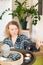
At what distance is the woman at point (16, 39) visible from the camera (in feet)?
6.27

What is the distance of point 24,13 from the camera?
6.41ft

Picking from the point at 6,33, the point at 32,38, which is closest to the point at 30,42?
the point at 32,38

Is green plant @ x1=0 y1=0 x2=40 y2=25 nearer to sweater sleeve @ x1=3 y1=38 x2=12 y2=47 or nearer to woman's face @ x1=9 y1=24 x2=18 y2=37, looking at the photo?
woman's face @ x1=9 y1=24 x2=18 y2=37

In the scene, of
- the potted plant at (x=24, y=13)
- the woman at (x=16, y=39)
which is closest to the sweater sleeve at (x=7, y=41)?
the woman at (x=16, y=39)

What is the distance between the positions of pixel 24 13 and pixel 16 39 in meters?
0.28

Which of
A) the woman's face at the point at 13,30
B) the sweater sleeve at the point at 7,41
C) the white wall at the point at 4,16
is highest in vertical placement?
the white wall at the point at 4,16

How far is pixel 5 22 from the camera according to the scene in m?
1.95

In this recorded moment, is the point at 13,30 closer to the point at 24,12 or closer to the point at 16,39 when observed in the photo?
the point at 16,39

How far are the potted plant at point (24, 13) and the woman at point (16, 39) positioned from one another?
0.24 ft

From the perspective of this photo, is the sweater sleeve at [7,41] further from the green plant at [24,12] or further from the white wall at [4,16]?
the green plant at [24,12]

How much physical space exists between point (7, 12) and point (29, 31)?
31cm

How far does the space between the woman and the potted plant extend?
74 millimetres

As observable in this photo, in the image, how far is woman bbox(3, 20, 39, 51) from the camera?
191 centimetres

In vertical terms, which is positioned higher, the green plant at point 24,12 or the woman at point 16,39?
the green plant at point 24,12
